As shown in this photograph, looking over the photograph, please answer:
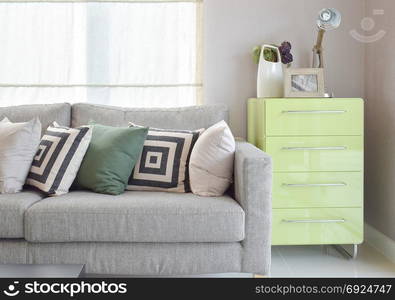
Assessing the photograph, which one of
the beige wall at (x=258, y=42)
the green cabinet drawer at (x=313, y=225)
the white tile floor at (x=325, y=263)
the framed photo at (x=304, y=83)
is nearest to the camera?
the white tile floor at (x=325, y=263)

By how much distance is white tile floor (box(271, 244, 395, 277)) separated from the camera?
284 cm

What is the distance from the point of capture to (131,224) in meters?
2.37

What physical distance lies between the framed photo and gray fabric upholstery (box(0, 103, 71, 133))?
126 centimetres

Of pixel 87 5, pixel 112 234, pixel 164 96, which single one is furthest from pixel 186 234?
pixel 87 5

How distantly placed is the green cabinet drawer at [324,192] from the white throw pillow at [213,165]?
1.52 ft

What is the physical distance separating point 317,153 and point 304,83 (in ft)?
1.38

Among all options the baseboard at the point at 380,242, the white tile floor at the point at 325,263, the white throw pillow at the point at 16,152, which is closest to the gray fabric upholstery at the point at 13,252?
the white throw pillow at the point at 16,152

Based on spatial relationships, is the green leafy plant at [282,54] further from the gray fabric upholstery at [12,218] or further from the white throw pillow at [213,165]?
the gray fabric upholstery at [12,218]

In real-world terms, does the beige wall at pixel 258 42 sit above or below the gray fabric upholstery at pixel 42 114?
above

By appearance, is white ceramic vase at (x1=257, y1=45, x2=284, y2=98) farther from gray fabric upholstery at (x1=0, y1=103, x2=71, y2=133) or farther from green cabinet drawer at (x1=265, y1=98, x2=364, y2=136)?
gray fabric upholstery at (x1=0, y1=103, x2=71, y2=133)

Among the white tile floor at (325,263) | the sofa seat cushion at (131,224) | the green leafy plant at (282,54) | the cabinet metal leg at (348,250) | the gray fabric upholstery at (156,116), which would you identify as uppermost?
the green leafy plant at (282,54)

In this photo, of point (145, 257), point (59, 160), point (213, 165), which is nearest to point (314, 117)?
point (213, 165)

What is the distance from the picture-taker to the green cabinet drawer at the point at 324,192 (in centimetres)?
300

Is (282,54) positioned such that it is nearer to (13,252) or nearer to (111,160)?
(111,160)
